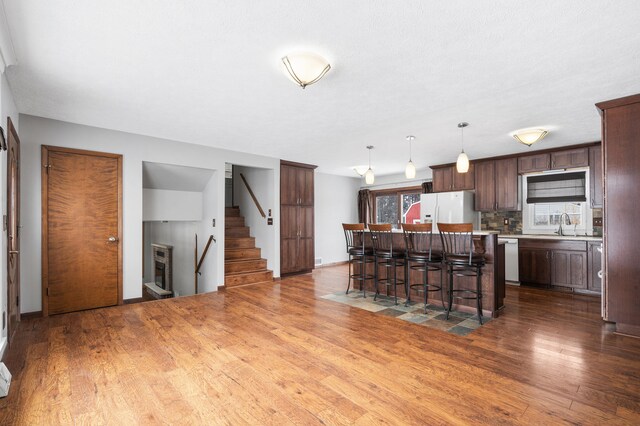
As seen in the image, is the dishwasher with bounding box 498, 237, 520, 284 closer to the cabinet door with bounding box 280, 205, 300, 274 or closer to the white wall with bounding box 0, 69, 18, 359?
the cabinet door with bounding box 280, 205, 300, 274

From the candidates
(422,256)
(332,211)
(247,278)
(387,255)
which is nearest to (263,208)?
(247,278)

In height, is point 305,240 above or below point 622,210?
below

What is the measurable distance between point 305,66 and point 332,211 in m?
6.32

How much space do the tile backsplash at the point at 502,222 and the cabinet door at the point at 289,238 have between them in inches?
159

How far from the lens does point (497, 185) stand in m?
6.31

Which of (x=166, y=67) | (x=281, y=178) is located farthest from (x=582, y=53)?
(x=281, y=178)

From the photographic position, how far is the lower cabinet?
5.16 m

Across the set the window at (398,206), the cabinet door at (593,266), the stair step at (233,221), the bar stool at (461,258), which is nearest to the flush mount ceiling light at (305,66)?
the bar stool at (461,258)

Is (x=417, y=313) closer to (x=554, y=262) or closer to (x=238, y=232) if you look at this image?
(x=554, y=262)

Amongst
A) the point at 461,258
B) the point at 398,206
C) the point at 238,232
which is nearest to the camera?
the point at 461,258

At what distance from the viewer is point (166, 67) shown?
2.74 meters

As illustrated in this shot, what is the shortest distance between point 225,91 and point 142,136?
235 centimetres

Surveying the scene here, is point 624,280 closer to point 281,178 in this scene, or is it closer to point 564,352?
point 564,352

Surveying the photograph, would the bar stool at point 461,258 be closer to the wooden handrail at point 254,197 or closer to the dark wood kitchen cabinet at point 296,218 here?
the dark wood kitchen cabinet at point 296,218
